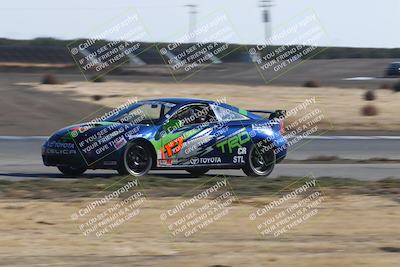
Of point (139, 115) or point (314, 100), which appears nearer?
point (139, 115)

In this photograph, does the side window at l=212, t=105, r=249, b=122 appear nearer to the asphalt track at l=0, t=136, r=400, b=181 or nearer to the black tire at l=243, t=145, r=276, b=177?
the black tire at l=243, t=145, r=276, b=177

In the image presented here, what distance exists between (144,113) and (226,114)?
1466 mm

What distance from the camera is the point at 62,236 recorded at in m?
9.90

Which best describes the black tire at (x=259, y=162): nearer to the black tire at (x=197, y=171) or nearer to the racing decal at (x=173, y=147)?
the black tire at (x=197, y=171)

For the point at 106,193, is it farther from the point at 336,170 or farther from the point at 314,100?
the point at 314,100

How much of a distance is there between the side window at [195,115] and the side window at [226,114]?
0.11 meters

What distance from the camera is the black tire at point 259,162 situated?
15953 mm

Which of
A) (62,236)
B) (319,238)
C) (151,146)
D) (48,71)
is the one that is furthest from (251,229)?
(48,71)

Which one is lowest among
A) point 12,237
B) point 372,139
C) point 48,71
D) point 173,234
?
point 372,139

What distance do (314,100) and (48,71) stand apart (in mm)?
30495

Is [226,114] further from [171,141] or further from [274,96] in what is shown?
[274,96]

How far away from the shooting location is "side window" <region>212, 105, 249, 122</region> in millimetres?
15711

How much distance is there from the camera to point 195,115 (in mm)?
15461

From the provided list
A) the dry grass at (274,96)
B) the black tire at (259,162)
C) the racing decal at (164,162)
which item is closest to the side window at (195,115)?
the racing decal at (164,162)
